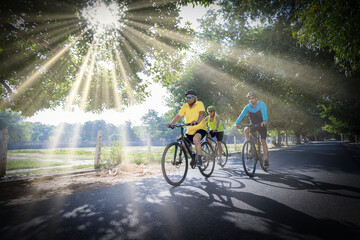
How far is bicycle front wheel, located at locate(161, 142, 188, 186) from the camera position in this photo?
434 cm

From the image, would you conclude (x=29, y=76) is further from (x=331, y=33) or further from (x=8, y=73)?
(x=331, y=33)

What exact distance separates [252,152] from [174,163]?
2.43m

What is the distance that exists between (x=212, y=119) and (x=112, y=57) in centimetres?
681

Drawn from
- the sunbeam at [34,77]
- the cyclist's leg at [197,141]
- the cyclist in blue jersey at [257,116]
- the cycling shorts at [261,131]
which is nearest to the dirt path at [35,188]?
the cyclist's leg at [197,141]

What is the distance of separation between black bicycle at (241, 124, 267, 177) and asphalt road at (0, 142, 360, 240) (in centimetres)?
130

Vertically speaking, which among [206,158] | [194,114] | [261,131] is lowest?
[206,158]

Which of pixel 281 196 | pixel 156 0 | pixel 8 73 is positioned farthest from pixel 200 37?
pixel 281 196

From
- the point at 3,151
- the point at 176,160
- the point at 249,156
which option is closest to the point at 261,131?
the point at 249,156

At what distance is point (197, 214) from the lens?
2.57 m

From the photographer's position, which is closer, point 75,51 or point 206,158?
point 206,158

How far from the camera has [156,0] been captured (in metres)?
7.73

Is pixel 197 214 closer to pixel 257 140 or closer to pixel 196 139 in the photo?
pixel 196 139

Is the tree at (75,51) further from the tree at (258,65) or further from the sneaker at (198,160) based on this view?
the sneaker at (198,160)

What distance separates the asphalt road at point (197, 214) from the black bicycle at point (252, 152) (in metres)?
1.30
